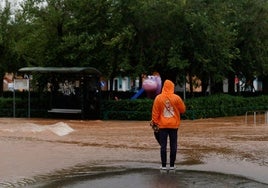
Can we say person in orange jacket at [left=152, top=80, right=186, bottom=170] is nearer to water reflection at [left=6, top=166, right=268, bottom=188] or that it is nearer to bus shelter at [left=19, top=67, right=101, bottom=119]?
water reflection at [left=6, top=166, right=268, bottom=188]

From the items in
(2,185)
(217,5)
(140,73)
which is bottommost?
(2,185)

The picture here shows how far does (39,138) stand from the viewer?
1936 cm

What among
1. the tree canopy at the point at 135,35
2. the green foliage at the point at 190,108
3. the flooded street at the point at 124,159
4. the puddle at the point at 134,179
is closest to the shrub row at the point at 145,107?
the green foliage at the point at 190,108

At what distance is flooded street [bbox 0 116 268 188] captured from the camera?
10.4 m

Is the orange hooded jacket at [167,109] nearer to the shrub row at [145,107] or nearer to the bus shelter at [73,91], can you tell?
the bus shelter at [73,91]

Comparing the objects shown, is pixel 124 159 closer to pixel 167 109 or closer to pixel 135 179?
pixel 167 109

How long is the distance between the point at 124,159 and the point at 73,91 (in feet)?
→ 59.1

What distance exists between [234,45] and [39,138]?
18310 millimetres

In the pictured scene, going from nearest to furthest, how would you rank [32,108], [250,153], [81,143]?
[250,153], [81,143], [32,108]

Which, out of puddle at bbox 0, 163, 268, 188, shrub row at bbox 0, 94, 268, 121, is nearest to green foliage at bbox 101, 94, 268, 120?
shrub row at bbox 0, 94, 268, 121

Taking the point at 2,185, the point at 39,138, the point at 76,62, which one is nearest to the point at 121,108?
the point at 76,62

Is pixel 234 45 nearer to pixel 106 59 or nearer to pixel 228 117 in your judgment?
pixel 228 117

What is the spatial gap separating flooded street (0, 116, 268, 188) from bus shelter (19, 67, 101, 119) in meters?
8.28

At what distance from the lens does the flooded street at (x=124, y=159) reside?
409 inches
